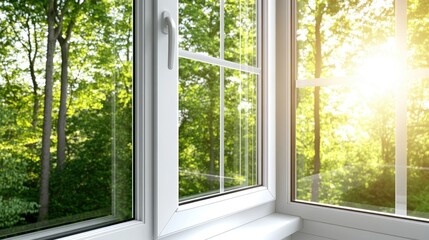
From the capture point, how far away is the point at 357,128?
1.29 metres

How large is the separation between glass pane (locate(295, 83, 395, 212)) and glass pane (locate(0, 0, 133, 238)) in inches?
31.0

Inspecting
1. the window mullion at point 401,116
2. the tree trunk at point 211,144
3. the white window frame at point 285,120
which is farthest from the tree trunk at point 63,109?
the window mullion at point 401,116

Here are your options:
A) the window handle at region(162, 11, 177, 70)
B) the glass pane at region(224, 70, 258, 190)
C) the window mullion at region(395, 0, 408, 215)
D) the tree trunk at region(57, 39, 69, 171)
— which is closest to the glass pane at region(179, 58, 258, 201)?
the glass pane at region(224, 70, 258, 190)

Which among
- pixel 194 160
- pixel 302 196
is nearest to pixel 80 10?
pixel 194 160

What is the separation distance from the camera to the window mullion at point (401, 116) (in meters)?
1.18

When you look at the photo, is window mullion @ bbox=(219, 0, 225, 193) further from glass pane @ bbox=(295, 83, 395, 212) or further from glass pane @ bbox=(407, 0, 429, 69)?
glass pane @ bbox=(407, 0, 429, 69)

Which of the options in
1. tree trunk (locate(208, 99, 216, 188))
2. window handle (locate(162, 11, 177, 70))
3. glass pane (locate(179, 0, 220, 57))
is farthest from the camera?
tree trunk (locate(208, 99, 216, 188))

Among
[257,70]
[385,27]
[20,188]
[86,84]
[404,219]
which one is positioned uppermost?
[385,27]

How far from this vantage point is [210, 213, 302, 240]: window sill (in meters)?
1.17

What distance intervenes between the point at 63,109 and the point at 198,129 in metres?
0.46

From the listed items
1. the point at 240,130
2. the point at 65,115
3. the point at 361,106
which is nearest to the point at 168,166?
the point at 65,115

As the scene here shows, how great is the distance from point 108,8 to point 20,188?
0.48m

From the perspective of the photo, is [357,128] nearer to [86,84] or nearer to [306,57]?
[306,57]

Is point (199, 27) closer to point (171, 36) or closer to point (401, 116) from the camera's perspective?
point (171, 36)
